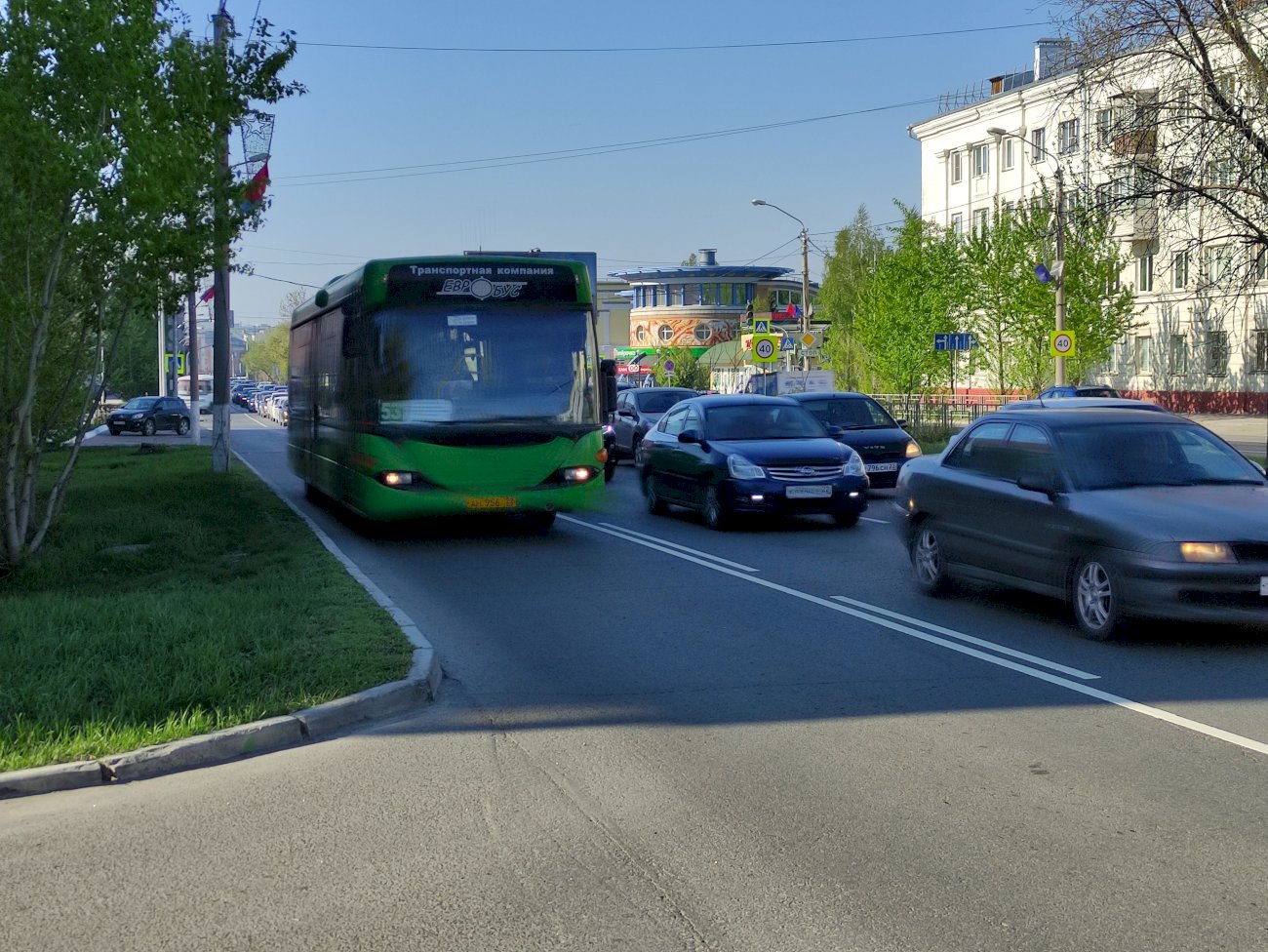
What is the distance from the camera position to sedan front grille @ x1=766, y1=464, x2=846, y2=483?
16781 millimetres

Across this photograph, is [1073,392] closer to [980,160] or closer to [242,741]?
[242,741]

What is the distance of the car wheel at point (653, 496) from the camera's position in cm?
1936

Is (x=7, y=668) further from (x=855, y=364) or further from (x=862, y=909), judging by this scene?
(x=855, y=364)

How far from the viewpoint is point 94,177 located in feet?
41.6

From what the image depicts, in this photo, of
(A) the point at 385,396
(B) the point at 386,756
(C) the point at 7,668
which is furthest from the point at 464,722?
(A) the point at 385,396

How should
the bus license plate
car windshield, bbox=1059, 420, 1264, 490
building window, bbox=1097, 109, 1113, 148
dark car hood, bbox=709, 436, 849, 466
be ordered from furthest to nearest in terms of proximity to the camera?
building window, bbox=1097, 109, 1113, 148 → dark car hood, bbox=709, 436, 849, 466 → the bus license plate → car windshield, bbox=1059, 420, 1264, 490

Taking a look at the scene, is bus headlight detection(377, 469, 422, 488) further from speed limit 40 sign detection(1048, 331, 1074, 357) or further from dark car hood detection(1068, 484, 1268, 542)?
speed limit 40 sign detection(1048, 331, 1074, 357)

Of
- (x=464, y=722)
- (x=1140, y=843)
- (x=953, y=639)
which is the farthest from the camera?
(x=953, y=639)

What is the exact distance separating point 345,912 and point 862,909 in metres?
1.66

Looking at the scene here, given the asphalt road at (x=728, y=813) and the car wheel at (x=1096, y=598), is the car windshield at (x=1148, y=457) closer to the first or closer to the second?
the car wheel at (x=1096, y=598)

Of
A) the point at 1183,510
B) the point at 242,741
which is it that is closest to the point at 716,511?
the point at 1183,510

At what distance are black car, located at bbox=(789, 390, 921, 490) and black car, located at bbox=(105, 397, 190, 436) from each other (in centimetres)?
3673

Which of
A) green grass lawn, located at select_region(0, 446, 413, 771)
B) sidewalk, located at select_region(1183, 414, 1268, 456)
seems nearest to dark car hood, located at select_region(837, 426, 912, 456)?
green grass lawn, located at select_region(0, 446, 413, 771)

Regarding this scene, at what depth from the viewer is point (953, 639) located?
9656 millimetres
